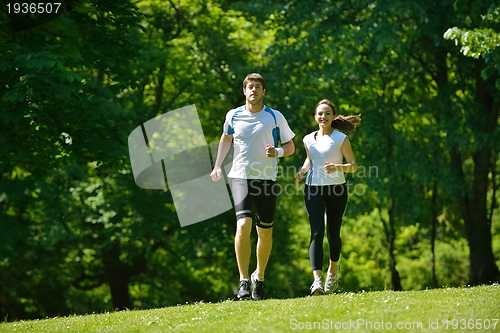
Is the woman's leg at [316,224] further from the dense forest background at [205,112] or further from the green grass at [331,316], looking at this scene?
the dense forest background at [205,112]

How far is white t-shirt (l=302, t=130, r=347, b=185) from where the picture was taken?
8.40m

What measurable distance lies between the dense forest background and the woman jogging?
13.8 feet

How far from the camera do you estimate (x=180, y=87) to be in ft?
79.9

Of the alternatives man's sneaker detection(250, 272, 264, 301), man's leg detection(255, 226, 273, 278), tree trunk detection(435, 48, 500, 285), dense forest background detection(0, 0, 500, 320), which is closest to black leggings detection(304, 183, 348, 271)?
man's leg detection(255, 226, 273, 278)

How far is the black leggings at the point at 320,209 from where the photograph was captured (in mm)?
8359

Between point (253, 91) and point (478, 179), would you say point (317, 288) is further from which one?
point (478, 179)

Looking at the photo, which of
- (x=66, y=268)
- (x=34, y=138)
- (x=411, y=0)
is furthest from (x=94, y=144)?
(x=66, y=268)

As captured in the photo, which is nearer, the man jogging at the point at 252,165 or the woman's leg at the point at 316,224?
the man jogging at the point at 252,165

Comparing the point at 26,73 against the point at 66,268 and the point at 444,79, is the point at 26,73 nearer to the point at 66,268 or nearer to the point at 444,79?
the point at 444,79

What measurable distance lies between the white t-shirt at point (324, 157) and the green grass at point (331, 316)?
1370 mm

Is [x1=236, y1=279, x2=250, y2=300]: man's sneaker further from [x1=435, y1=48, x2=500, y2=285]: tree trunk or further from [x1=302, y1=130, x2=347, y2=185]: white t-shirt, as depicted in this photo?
[x1=435, y1=48, x2=500, y2=285]: tree trunk

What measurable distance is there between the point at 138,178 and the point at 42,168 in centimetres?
1027

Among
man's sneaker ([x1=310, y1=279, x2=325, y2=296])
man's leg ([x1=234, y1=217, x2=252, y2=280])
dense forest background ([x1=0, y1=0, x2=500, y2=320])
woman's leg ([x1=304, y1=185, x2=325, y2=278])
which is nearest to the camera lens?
man's leg ([x1=234, y1=217, x2=252, y2=280])

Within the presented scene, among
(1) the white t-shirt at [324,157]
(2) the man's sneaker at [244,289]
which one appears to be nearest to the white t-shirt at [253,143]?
(1) the white t-shirt at [324,157]
